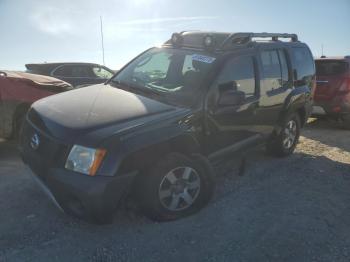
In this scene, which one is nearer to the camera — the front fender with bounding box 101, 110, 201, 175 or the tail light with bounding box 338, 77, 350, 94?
the front fender with bounding box 101, 110, 201, 175

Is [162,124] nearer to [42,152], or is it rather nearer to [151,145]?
[151,145]

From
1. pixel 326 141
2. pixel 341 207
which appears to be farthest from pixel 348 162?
pixel 341 207

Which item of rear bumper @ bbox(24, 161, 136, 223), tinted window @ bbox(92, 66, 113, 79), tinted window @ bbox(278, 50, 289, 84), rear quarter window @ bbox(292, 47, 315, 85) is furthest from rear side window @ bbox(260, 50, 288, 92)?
tinted window @ bbox(92, 66, 113, 79)

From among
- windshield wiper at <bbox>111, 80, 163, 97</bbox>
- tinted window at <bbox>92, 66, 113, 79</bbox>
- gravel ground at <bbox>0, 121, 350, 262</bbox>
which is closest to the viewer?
gravel ground at <bbox>0, 121, 350, 262</bbox>

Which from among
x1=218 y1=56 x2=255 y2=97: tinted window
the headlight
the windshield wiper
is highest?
x1=218 y1=56 x2=255 y2=97: tinted window

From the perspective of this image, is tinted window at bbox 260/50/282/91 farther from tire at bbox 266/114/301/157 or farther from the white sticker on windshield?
the white sticker on windshield

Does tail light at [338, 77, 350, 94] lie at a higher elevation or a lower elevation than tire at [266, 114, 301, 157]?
higher

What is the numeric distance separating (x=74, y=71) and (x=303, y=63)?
7231mm

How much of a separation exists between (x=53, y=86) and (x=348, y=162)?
468 cm

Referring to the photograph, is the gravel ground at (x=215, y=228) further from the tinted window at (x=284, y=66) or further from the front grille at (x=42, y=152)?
the tinted window at (x=284, y=66)

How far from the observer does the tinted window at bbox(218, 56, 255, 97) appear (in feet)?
15.3

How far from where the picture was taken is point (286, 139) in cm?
636

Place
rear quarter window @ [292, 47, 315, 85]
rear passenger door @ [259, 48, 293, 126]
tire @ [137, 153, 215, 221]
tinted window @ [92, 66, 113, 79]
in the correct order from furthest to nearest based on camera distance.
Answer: tinted window @ [92, 66, 113, 79] < rear quarter window @ [292, 47, 315, 85] < rear passenger door @ [259, 48, 293, 126] < tire @ [137, 153, 215, 221]

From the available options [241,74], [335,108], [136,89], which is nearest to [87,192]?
[136,89]
